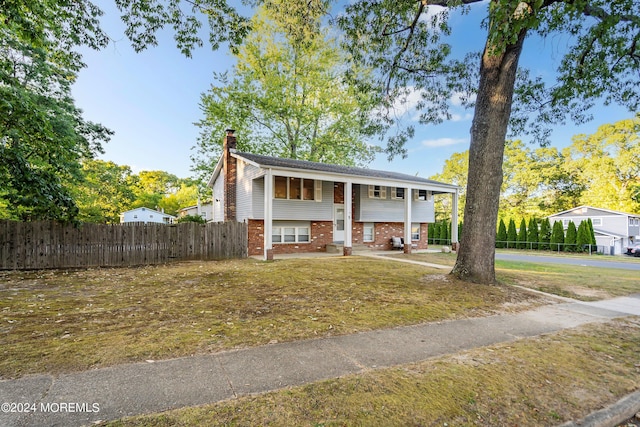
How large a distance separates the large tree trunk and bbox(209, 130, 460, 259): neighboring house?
7.76 meters

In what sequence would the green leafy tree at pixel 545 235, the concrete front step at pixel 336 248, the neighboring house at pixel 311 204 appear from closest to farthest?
the neighboring house at pixel 311 204 → the concrete front step at pixel 336 248 → the green leafy tree at pixel 545 235

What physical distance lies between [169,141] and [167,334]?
25900mm

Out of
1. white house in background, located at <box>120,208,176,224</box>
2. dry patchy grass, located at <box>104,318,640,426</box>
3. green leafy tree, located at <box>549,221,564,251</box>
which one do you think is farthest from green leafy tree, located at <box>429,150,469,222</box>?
dry patchy grass, located at <box>104,318,640,426</box>

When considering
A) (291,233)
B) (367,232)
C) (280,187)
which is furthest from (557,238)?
(280,187)

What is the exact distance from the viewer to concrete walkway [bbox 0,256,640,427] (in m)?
2.31

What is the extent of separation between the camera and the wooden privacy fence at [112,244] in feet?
30.5

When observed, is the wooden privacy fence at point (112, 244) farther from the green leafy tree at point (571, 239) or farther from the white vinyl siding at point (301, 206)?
the green leafy tree at point (571, 239)

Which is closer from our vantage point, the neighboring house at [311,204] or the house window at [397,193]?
the neighboring house at [311,204]

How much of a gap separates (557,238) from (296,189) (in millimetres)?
26779

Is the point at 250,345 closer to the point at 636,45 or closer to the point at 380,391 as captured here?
the point at 380,391

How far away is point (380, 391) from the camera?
2.62m

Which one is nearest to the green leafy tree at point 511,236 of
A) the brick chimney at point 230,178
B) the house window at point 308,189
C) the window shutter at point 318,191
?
the window shutter at point 318,191

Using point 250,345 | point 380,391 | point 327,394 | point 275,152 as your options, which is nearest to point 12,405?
point 250,345

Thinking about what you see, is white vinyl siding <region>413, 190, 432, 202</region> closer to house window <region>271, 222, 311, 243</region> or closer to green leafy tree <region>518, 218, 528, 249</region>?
house window <region>271, 222, 311, 243</region>
